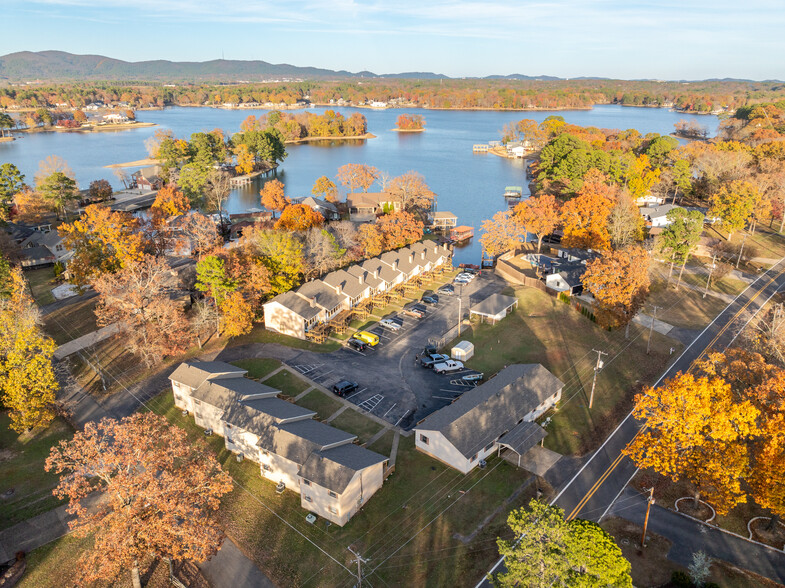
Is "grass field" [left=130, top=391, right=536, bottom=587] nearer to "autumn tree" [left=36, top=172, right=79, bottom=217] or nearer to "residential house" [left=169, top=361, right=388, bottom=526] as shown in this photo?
"residential house" [left=169, top=361, right=388, bottom=526]

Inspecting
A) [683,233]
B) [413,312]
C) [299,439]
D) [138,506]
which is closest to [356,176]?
[413,312]

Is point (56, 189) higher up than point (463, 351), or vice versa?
point (56, 189)

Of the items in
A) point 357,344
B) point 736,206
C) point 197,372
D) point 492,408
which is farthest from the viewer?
point 736,206

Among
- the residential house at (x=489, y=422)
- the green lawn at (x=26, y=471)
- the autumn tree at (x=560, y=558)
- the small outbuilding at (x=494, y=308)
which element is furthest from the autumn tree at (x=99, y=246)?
the autumn tree at (x=560, y=558)

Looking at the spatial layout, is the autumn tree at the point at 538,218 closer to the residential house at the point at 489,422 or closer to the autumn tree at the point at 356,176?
the residential house at the point at 489,422

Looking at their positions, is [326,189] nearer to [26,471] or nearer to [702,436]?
[26,471]
